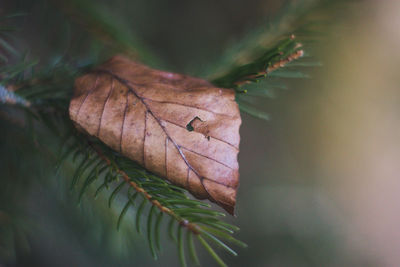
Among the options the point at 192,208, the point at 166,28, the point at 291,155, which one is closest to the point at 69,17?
Answer: the point at 192,208

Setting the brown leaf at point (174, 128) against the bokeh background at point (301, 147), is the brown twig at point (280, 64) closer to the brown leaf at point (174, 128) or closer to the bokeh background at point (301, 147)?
the brown leaf at point (174, 128)

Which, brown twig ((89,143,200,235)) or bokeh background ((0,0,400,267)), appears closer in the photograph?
brown twig ((89,143,200,235))

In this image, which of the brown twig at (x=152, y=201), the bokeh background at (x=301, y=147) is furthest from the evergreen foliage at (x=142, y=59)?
the bokeh background at (x=301, y=147)

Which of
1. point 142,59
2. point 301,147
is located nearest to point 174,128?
point 142,59

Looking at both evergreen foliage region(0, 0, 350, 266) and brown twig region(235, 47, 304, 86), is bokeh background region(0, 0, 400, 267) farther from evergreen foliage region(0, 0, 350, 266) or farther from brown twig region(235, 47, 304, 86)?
brown twig region(235, 47, 304, 86)

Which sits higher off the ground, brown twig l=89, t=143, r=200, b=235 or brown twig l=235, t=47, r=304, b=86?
brown twig l=235, t=47, r=304, b=86

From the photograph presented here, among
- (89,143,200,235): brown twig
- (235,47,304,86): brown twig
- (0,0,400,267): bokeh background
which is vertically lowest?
(89,143,200,235): brown twig

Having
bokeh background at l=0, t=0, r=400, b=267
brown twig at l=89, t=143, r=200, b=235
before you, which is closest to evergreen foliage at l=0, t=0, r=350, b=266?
brown twig at l=89, t=143, r=200, b=235
